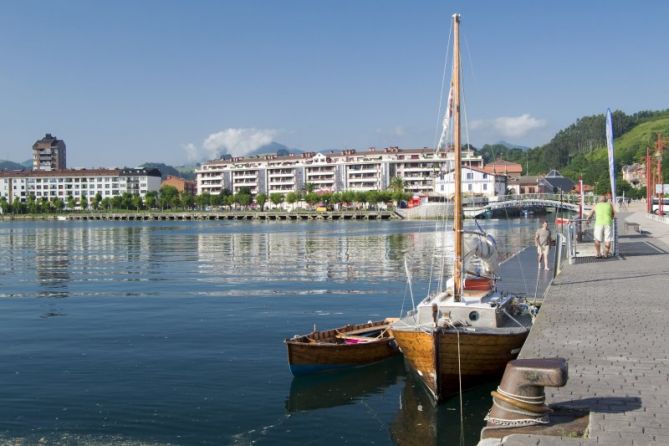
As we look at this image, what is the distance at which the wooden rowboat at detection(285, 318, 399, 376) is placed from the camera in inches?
696

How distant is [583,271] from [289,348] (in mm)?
12295

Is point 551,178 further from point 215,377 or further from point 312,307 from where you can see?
point 215,377

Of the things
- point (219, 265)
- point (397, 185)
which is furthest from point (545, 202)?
point (219, 265)

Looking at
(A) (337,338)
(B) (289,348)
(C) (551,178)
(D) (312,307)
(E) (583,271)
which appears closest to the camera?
(B) (289,348)

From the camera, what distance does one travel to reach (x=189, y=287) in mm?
36688

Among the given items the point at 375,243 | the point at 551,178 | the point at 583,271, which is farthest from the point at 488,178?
the point at 583,271

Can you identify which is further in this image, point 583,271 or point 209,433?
point 583,271

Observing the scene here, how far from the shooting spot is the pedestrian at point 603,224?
27983mm

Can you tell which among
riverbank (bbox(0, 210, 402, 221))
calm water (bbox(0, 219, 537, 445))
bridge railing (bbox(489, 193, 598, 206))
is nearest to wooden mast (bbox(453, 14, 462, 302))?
Result: calm water (bbox(0, 219, 537, 445))

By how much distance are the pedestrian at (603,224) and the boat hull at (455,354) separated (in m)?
14.1

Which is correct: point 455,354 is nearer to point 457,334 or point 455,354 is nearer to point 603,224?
point 457,334

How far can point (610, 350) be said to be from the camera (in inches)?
506

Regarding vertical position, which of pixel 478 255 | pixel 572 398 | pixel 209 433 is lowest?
pixel 209 433

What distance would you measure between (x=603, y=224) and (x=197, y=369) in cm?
Result: 1761
